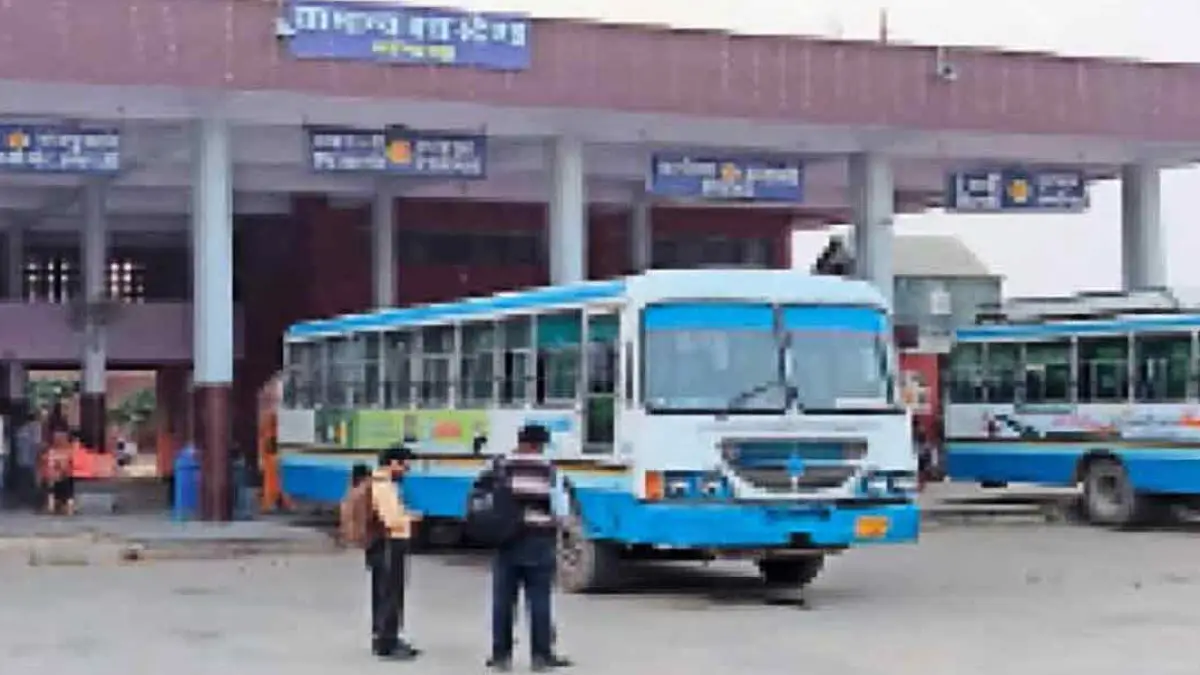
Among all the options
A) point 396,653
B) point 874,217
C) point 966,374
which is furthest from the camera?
point 874,217

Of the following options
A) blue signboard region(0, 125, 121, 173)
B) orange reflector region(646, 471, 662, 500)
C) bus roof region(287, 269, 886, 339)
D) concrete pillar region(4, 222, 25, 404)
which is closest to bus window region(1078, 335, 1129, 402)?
bus roof region(287, 269, 886, 339)

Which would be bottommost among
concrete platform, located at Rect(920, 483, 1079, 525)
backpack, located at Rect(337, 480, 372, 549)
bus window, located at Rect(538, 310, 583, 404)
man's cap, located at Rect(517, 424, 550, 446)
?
concrete platform, located at Rect(920, 483, 1079, 525)

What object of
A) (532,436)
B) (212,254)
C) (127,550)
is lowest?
(127,550)

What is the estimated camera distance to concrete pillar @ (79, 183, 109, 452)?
113 feet

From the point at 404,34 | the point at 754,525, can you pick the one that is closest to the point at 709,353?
the point at 754,525

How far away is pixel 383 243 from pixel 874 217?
8.47 meters

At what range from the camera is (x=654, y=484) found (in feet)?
55.7

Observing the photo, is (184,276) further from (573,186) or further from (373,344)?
(373,344)

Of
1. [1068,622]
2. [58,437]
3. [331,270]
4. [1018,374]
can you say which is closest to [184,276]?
[331,270]

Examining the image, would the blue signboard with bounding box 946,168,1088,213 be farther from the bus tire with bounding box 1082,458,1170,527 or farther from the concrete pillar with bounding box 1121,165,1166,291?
the bus tire with bounding box 1082,458,1170,527

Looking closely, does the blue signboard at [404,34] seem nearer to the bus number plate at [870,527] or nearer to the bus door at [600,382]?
the bus door at [600,382]

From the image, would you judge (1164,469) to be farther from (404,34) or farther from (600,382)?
(404,34)

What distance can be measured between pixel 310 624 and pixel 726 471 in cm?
363

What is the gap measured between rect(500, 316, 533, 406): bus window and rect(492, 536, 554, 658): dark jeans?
6623 mm
